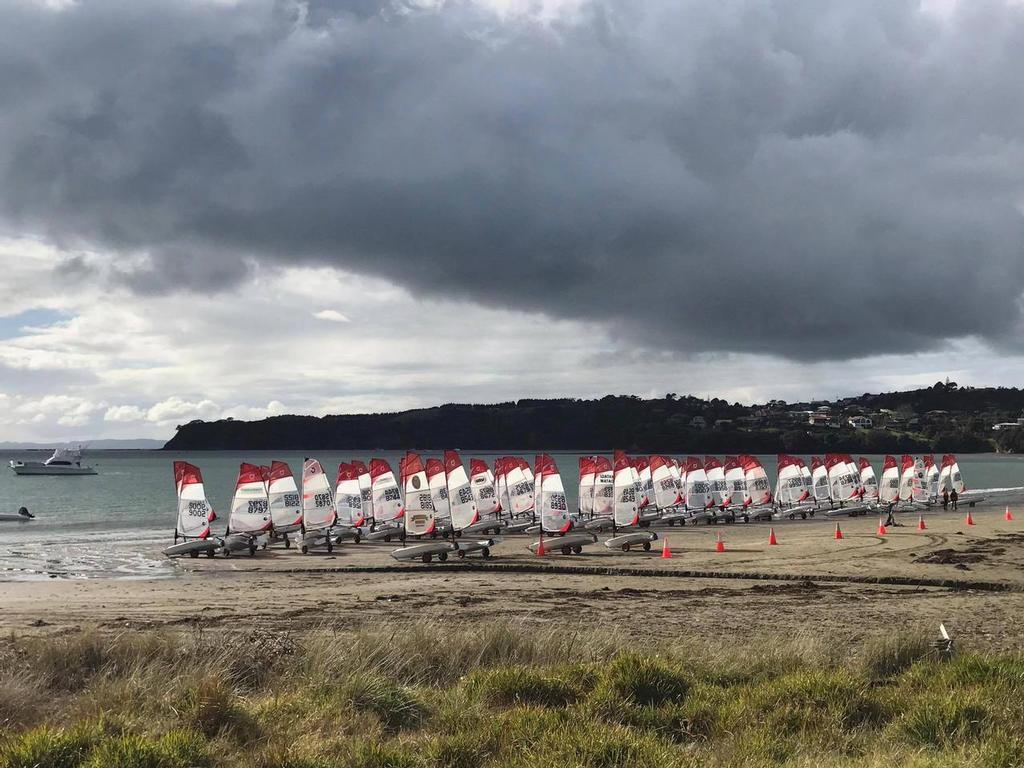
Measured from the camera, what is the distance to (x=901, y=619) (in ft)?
51.5

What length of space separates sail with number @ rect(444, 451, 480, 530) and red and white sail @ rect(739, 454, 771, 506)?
75.1 feet

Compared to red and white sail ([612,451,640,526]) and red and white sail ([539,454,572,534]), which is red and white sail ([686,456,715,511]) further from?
red and white sail ([539,454,572,534])

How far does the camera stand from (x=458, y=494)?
1437 inches

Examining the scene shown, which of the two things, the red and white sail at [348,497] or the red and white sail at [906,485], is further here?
the red and white sail at [906,485]

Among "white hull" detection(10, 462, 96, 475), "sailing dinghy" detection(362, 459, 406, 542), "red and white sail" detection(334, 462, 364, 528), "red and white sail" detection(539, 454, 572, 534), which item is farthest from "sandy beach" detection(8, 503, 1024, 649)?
"white hull" detection(10, 462, 96, 475)

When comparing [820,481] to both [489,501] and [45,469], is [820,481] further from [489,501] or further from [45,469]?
[45,469]

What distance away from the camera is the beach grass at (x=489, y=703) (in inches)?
280

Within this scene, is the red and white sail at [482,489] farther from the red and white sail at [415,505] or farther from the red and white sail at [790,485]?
the red and white sail at [790,485]

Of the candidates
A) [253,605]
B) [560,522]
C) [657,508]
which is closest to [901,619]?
[253,605]

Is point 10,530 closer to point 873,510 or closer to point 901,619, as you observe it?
point 901,619

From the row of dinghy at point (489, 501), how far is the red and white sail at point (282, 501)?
0.05 meters

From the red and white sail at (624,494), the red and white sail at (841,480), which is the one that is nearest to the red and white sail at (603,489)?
the red and white sail at (624,494)

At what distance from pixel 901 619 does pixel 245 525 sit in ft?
92.2

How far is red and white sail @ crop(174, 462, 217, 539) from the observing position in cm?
3575
